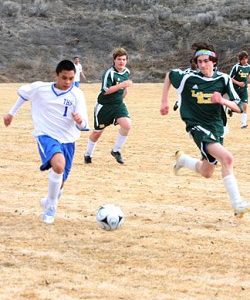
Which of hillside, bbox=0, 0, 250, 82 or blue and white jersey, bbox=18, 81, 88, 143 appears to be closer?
blue and white jersey, bbox=18, 81, 88, 143

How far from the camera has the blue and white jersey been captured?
803 centimetres

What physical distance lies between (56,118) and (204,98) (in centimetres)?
163

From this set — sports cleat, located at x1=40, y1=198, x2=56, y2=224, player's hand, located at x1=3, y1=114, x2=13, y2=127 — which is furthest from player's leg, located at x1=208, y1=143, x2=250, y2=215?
player's hand, located at x1=3, y1=114, x2=13, y2=127

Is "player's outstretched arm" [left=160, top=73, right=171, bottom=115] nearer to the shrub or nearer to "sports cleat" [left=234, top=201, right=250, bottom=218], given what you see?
"sports cleat" [left=234, top=201, right=250, bottom=218]

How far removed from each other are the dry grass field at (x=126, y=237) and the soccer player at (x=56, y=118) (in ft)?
1.50

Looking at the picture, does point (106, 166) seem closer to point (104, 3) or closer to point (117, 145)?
point (117, 145)

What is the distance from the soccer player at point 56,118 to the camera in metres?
7.85

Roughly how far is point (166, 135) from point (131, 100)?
11827mm

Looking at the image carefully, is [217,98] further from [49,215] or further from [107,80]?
[107,80]

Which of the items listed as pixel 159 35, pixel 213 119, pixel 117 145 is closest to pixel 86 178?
pixel 117 145

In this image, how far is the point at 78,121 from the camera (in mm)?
7801

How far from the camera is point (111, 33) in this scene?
168 ft

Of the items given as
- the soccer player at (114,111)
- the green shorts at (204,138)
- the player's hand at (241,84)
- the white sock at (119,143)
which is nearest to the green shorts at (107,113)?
the soccer player at (114,111)

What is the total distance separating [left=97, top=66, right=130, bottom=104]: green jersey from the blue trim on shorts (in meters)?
4.11
